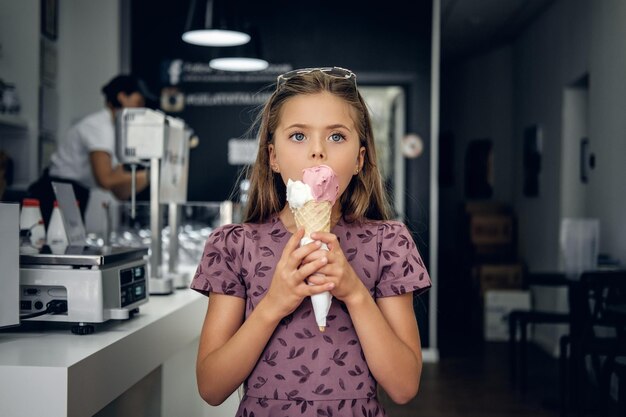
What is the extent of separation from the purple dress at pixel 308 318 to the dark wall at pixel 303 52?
454 centimetres

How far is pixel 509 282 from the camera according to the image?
7.52 meters

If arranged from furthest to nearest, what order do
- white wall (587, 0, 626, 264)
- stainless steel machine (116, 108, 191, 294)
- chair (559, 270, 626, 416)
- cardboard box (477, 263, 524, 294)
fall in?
cardboard box (477, 263, 524, 294), white wall (587, 0, 626, 264), chair (559, 270, 626, 416), stainless steel machine (116, 108, 191, 294)

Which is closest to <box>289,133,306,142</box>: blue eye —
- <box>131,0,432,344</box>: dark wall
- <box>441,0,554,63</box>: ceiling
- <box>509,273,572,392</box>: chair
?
<box>509,273,572,392</box>: chair

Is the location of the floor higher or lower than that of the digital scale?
lower

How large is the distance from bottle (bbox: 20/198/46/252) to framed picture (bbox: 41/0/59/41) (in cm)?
374

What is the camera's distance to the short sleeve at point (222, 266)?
136cm

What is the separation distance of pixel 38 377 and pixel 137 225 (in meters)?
2.10

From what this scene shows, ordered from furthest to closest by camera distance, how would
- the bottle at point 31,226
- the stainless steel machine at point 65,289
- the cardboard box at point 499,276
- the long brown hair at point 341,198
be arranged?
the cardboard box at point 499,276 < the bottle at point 31,226 < the stainless steel machine at point 65,289 < the long brown hair at point 341,198

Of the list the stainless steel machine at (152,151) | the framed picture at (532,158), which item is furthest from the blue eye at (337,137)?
the framed picture at (532,158)

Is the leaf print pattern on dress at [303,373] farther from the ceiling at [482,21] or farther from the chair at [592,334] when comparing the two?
the ceiling at [482,21]

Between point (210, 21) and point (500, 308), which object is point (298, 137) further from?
point (500, 308)

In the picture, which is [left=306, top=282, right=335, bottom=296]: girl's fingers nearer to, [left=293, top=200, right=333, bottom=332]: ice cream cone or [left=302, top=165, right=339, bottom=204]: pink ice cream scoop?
[left=293, top=200, right=333, bottom=332]: ice cream cone

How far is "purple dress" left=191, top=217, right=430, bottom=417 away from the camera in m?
1.32

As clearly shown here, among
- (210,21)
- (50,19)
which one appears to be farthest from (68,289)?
(50,19)
